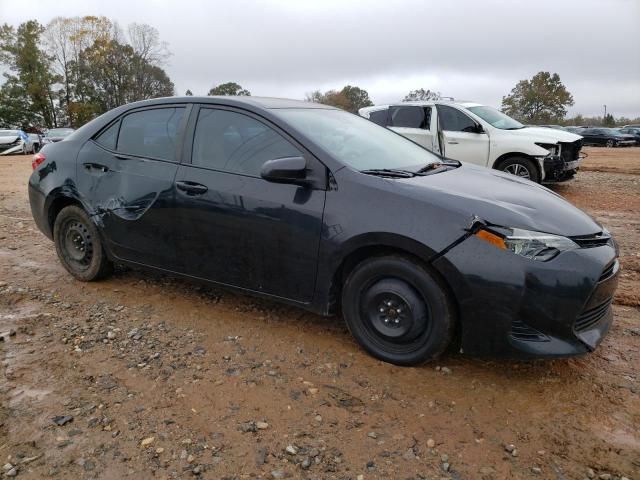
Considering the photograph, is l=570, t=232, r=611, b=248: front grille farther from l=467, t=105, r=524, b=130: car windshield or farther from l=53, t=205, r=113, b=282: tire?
l=467, t=105, r=524, b=130: car windshield

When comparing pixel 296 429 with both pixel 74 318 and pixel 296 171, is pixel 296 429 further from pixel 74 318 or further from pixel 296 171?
pixel 74 318

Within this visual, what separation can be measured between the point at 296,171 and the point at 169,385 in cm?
145

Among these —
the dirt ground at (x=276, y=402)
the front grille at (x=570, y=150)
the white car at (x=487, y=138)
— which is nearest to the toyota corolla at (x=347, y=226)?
the dirt ground at (x=276, y=402)

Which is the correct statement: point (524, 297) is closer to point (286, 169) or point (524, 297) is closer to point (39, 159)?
point (286, 169)

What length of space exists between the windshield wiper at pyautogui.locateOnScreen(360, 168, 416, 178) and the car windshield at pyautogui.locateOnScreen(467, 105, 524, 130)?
6.54 metres

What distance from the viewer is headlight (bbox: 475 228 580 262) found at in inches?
104

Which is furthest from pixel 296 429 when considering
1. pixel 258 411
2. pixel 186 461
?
pixel 186 461

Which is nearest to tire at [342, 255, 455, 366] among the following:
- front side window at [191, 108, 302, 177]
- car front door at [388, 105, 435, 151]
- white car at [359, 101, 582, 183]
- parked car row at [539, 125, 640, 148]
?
front side window at [191, 108, 302, 177]

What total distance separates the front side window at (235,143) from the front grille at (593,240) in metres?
1.70

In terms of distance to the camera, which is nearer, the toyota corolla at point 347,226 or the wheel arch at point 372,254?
the toyota corolla at point 347,226

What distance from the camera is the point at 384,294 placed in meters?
3.00

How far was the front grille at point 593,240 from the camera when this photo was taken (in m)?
2.76

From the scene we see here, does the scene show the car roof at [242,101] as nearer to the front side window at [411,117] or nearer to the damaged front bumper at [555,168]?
the front side window at [411,117]

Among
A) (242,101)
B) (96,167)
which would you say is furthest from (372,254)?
(96,167)
